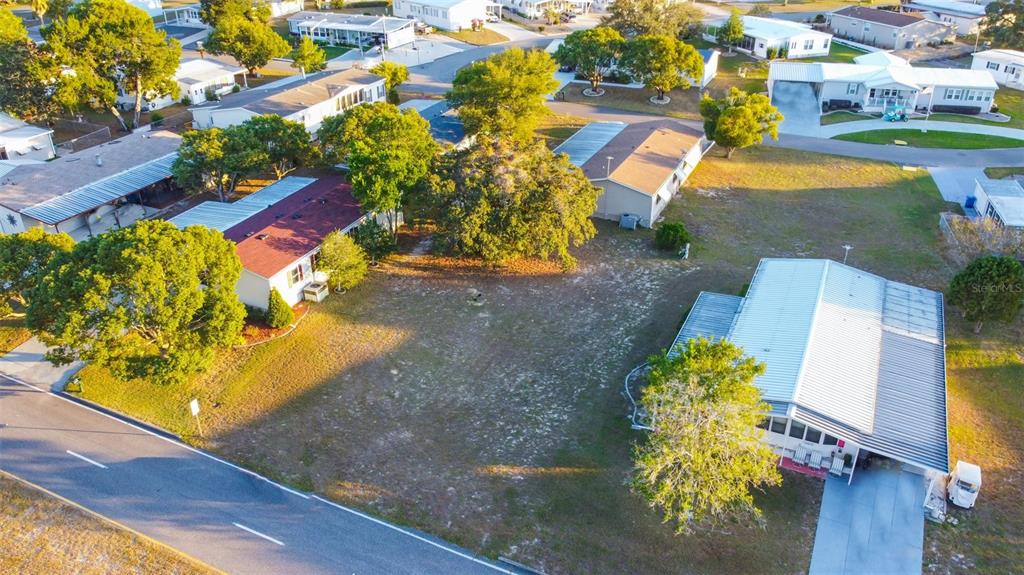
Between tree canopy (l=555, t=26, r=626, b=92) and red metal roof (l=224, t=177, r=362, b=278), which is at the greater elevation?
tree canopy (l=555, t=26, r=626, b=92)

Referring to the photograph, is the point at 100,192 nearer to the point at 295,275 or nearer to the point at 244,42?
Answer: the point at 295,275

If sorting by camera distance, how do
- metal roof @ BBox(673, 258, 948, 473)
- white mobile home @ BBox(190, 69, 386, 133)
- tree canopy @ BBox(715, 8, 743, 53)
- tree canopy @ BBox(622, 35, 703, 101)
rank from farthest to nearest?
1. tree canopy @ BBox(715, 8, 743, 53)
2. tree canopy @ BBox(622, 35, 703, 101)
3. white mobile home @ BBox(190, 69, 386, 133)
4. metal roof @ BBox(673, 258, 948, 473)

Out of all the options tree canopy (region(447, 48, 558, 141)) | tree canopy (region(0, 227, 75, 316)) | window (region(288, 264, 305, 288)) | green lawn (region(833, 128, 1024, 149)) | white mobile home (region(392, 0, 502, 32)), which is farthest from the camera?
white mobile home (region(392, 0, 502, 32))

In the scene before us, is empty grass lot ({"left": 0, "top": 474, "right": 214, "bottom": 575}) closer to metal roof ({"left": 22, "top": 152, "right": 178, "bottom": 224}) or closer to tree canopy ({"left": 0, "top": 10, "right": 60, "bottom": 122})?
metal roof ({"left": 22, "top": 152, "right": 178, "bottom": 224})

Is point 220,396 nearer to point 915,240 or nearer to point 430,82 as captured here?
point 915,240

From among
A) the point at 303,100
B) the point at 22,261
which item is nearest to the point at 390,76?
the point at 303,100

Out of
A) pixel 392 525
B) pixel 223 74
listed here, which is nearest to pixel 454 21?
pixel 223 74

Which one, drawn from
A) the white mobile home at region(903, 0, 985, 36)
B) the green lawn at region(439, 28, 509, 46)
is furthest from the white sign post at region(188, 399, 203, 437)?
the white mobile home at region(903, 0, 985, 36)
